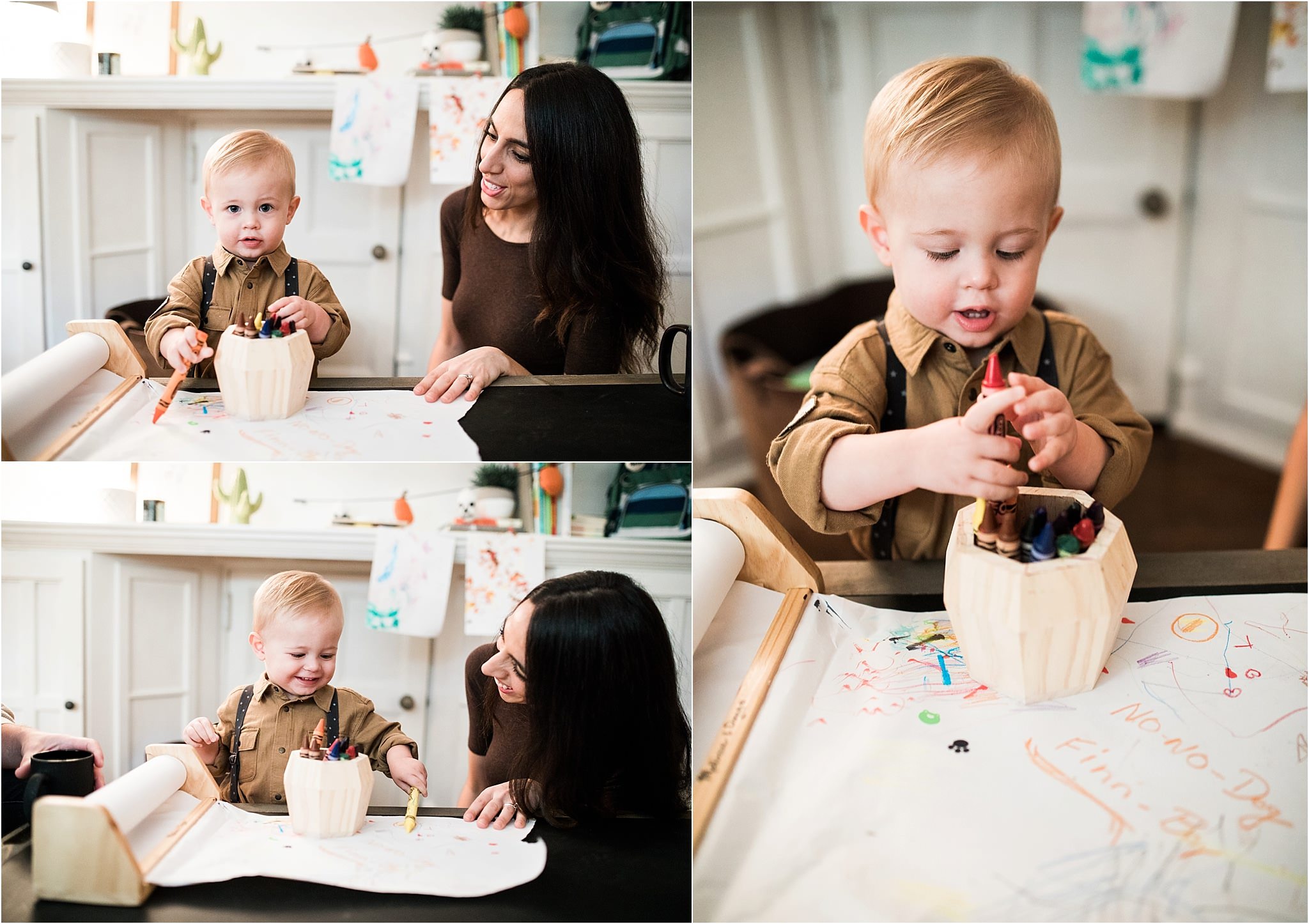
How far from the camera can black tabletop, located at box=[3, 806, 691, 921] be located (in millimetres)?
692

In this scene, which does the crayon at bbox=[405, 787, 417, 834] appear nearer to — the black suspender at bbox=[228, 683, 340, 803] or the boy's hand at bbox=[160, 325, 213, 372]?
the black suspender at bbox=[228, 683, 340, 803]

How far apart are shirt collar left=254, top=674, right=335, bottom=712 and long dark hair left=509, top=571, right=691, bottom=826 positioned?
18 centimetres

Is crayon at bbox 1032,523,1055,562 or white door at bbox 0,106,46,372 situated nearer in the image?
crayon at bbox 1032,523,1055,562

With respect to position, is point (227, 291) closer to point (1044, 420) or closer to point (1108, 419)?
point (1044, 420)

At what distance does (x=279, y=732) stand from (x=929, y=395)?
25.2 inches

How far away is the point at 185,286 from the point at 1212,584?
894mm

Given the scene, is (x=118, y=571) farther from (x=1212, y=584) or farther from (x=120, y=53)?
(x=1212, y=584)

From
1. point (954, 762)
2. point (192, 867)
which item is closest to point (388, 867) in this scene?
point (192, 867)

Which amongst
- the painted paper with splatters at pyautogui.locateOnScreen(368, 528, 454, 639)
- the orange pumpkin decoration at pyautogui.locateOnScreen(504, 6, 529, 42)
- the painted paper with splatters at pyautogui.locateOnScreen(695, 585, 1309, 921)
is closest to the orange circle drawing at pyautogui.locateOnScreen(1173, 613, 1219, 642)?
the painted paper with splatters at pyautogui.locateOnScreen(695, 585, 1309, 921)

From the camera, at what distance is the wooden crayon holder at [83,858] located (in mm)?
689

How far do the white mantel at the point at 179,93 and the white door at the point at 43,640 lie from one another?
15.0 inches

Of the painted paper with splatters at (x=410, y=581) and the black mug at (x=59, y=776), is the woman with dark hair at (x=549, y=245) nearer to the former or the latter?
the painted paper with splatters at (x=410, y=581)

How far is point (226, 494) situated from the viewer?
2.71ft

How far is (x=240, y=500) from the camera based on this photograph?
83 centimetres
